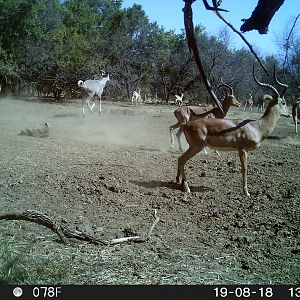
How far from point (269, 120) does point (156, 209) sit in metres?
2.67

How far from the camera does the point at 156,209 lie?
15.9 ft

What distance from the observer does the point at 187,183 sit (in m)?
5.82

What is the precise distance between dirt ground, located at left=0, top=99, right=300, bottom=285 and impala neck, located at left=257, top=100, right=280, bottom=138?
1.99 feet

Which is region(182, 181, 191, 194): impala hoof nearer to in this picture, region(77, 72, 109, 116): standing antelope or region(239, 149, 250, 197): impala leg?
region(239, 149, 250, 197): impala leg

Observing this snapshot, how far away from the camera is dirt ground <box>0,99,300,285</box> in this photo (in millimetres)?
3283

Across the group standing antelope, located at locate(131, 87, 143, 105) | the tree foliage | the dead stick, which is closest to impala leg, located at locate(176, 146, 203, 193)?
the dead stick

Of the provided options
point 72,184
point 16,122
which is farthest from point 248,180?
point 16,122

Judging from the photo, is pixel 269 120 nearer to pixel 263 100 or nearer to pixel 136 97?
pixel 263 100

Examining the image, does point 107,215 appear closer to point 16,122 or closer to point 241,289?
point 241,289

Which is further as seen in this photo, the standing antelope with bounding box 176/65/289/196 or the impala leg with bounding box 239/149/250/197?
the standing antelope with bounding box 176/65/289/196

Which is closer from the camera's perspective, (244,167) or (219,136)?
(244,167)

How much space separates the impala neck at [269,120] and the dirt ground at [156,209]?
608 millimetres

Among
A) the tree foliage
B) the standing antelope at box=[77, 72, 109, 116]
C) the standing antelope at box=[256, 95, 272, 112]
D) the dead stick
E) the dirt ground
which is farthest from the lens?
the standing antelope at box=[77, 72, 109, 116]

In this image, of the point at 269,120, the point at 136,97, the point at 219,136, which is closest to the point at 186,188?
the point at 219,136
